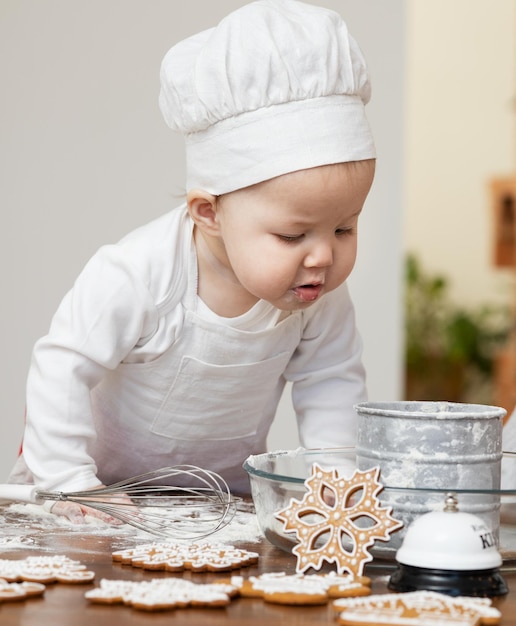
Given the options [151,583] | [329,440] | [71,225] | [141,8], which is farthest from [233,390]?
[141,8]

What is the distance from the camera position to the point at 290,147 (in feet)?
3.25

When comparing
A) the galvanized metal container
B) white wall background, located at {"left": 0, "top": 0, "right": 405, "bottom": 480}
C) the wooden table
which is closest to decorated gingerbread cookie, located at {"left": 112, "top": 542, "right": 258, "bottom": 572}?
the wooden table

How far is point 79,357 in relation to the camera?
1098 millimetres

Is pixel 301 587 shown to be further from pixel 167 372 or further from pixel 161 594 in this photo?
pixel 167 372

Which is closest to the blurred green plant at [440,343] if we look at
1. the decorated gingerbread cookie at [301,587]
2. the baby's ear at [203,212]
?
the baby's ear at [203,212]

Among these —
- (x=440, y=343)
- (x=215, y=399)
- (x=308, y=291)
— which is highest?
(x=308, y=291)

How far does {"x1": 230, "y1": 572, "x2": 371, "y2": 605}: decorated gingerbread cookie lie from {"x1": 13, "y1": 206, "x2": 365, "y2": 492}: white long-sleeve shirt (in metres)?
0.45

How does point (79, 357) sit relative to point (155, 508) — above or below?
above

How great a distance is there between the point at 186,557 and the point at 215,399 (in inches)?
19.1

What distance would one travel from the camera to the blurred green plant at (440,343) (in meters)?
5.14

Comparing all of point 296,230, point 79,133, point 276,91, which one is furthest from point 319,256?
point 79,133

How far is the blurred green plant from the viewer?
514 cm

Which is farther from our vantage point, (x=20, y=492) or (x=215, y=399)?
(x=215, y=399)

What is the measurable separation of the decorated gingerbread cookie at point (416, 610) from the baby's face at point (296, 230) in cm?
46
